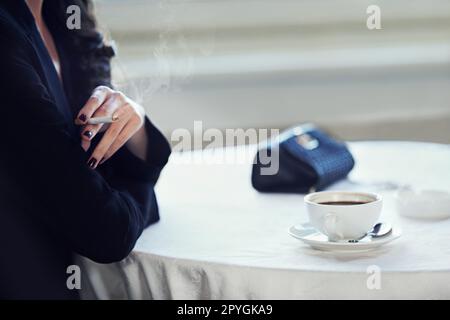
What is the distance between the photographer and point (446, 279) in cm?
81

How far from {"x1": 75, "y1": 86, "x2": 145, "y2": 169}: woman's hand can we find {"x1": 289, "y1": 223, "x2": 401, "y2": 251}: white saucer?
0.87 feet

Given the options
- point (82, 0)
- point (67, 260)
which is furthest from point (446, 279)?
point (82, 0)

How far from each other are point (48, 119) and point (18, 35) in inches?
4.6

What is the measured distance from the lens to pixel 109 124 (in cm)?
99

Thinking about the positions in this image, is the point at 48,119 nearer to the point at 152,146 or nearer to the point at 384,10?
the point at 152,146

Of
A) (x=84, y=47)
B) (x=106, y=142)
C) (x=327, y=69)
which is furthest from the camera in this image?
(x=327, y=69)

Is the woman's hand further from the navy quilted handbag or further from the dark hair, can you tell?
the navy quilted handbag

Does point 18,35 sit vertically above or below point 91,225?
above

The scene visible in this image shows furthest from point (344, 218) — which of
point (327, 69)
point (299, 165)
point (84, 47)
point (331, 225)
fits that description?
point (327, 69)

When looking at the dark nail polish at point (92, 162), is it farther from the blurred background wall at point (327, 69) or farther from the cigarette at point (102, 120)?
the blurred background wall at point (327, 69)

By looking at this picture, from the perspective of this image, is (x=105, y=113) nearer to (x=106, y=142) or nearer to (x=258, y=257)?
(x=106, y=142)

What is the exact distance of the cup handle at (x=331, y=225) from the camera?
2.94ft

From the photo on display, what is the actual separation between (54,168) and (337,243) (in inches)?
13.8

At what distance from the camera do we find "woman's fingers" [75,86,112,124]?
949 millimetres
